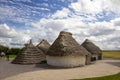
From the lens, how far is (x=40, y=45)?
134 ft

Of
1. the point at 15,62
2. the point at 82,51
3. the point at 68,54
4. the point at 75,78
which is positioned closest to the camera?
the point at 75,78

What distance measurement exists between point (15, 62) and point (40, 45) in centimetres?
1076

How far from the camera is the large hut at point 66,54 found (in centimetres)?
2692

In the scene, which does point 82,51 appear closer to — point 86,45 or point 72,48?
point 72,48

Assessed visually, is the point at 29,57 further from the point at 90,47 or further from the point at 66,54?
the point at 90,47

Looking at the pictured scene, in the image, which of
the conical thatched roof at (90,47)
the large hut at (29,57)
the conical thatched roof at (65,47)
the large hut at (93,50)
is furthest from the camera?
the conical thatched roof at (90,47)

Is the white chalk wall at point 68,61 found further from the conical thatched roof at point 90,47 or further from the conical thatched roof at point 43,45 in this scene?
the conical thatched roof at point 90,47

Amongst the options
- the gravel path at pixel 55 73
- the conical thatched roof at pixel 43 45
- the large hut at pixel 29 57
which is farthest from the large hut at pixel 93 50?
the gravel path at pixel 55 73

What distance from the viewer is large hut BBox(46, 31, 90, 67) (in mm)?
26922

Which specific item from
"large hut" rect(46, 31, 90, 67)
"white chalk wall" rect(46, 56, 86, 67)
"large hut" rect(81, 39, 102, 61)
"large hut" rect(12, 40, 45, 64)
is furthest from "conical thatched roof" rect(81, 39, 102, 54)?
"white chalk wall" rect(46, 56, 86, 67)

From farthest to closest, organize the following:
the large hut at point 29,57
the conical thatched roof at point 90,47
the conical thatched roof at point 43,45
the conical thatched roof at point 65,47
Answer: the conical thatched roof at point 90,47 < the conical thatched roof at point 43,45 < the large hut at point 29,57 < the conical thatched roof at point 65,47

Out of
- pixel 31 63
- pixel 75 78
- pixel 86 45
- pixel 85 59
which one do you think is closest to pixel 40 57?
pixel 31 63

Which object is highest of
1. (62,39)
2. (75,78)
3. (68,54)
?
(62,39)

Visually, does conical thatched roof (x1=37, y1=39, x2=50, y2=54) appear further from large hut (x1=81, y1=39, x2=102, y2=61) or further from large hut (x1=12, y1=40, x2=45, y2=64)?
large hut (x1=81, y1=39, x2=102, y2=61)
